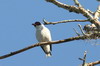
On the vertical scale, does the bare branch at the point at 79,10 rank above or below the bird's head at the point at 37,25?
above

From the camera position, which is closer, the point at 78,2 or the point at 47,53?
the point at 78,2

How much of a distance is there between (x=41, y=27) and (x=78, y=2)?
4314mm

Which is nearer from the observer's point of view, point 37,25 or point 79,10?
point 79,10

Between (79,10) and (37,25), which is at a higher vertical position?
(79,10)

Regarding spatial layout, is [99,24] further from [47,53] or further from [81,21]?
[47,53]

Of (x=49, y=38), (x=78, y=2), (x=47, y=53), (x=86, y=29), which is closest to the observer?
(x=86, y=29)

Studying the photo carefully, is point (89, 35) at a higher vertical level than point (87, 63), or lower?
higher

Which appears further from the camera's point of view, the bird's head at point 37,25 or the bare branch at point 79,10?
the bird's head at point 37,25

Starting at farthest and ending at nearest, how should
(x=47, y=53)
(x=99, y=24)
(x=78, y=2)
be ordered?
1. (x=47, y=53)
2. (x=78, y=2)
3. (x=99, y=24)

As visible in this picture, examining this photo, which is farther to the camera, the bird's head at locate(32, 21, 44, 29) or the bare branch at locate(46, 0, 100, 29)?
the bird's head at locate(32, 21, 44, 29)

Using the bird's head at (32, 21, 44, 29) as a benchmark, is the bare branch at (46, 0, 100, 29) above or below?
above

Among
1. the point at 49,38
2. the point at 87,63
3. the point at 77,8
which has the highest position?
the point at 77,8

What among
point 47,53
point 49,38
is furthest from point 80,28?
point 47,53

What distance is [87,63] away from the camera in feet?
16.6
